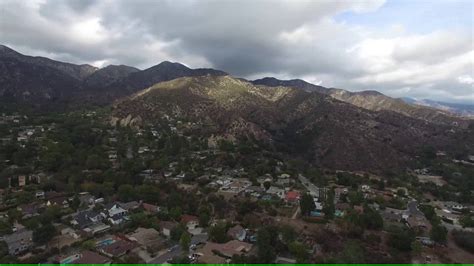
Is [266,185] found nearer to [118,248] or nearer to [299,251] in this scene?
[299,251]

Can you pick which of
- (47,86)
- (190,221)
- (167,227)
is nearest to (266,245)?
(190,221)

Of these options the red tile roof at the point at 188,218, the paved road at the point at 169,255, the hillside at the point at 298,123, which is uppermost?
the hillside at the point at 298,123

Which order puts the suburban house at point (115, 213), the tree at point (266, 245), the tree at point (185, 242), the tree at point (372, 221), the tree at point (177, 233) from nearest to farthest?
the tree at point (266, 245) < the tree at point (185, 242) < the tree at point (177, 233) < the tree at point (372, 221) < the suburban house at point (115, 213)

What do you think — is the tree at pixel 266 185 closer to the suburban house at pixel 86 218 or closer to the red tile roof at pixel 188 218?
the red tile roof at pixel 188 218

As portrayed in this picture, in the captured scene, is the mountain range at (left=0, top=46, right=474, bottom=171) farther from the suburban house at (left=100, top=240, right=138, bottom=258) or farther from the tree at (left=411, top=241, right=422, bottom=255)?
the suburban house at (left=100, top=240, right=138, bottom=258)

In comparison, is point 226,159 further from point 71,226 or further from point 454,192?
point 454,192

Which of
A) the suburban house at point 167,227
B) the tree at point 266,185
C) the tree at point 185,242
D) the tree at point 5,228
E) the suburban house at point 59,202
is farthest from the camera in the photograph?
the tree at point 266,185

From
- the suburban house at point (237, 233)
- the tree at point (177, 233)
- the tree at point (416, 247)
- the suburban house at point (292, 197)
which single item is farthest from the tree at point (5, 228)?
the tree at point (416, 247)
